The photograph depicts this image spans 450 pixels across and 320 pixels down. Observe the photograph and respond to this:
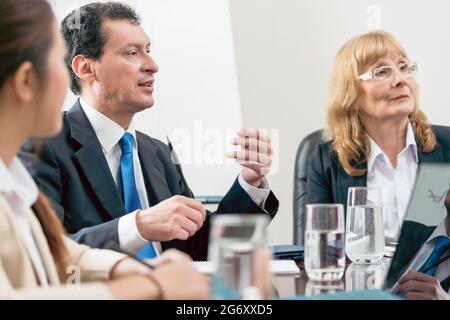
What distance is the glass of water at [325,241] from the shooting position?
0.96m

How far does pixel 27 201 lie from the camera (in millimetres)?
705

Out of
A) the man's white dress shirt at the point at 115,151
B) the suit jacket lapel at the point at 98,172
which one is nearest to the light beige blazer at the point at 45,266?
the suit jacket lapel at the point at 98,172

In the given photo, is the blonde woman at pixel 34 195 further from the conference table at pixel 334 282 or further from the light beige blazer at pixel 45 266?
the conference table at pixel 334 282

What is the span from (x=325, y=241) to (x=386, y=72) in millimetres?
1133

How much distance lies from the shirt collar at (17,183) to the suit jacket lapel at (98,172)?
2.01 ft

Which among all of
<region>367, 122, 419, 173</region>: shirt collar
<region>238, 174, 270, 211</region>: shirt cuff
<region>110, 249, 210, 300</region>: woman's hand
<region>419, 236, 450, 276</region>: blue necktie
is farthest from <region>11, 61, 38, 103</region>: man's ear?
<region>367, 122, 419, 173</region>: shirt collar

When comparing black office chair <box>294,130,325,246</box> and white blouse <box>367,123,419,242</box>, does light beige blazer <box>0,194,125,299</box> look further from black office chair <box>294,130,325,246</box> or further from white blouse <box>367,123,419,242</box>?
black office chair <box>294,130,325,246</box>

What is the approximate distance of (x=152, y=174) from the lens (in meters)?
1.53

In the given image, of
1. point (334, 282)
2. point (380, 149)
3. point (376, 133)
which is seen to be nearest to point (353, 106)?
point (376, 133)

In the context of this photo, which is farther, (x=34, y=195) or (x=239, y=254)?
(x=34, y=195)

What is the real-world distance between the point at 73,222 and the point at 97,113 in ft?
0.99

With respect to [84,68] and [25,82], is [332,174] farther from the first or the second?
[25,82]
